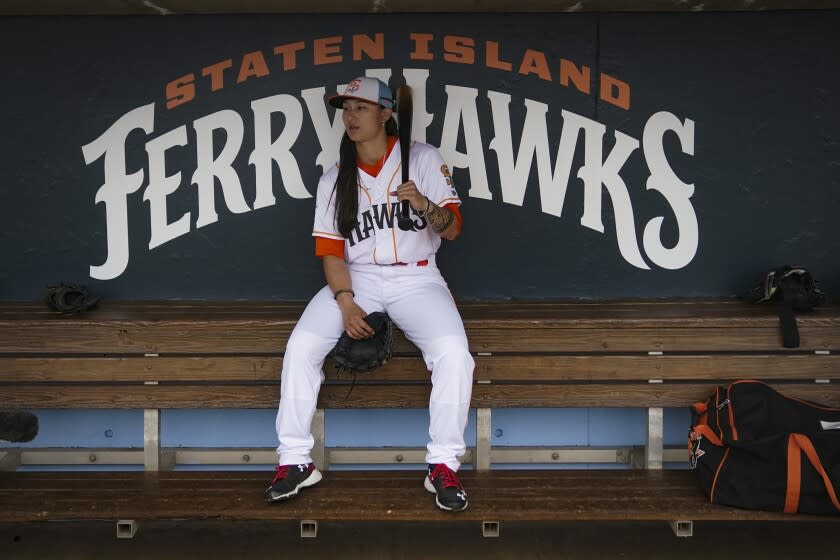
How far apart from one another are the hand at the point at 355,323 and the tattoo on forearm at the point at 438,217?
39 cm

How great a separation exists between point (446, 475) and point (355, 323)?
582 millimetres

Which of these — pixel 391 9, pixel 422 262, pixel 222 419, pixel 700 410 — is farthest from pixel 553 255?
pixel 222 419

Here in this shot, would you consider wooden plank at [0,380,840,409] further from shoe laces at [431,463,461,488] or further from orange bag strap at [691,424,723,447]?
shoe laces at [431,463,461,488]

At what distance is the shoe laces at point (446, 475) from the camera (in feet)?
8.57

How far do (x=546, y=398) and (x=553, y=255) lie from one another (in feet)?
2.39

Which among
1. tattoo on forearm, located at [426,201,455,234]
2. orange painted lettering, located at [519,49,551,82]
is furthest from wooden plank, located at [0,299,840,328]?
orange painted lettering, located at [519,49,551,82]

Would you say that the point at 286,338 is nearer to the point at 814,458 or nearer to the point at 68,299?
the point at 68,299

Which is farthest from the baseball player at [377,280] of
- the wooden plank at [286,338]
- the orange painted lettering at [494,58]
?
the orange painted lettering at [494,58]

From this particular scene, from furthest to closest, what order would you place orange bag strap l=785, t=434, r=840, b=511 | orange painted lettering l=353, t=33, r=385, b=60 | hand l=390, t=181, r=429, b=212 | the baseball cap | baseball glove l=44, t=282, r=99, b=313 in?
orange painted lettering l=353, t=33, r=385, b=60
baseball glove l=44, t=282, r=99, b=313
the baseball cap
hand l=390, t=181, r=429, b=212
orange bag strap l=785, t=434, r=840, b=511

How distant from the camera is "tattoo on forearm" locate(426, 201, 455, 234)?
9.33ft

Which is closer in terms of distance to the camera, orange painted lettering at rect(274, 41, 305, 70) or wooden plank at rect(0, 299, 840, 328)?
wooden plank at rect(0, 299, 840, 328)

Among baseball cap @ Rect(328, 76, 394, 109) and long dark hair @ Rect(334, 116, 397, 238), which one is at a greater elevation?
baseball cap @ Rect(328, 76, 394, 109)

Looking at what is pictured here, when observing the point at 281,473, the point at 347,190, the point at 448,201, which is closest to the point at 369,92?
the point at 347,190

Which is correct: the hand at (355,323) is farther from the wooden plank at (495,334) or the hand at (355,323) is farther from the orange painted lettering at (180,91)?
the orange painted lettering at (180,91)
